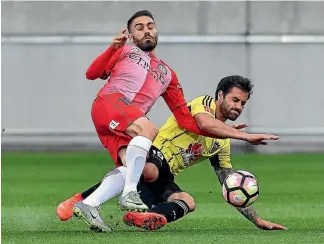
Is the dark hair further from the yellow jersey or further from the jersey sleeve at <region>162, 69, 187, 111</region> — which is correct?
the jersey sleeve at <region>162, 69, 187, 111</region>

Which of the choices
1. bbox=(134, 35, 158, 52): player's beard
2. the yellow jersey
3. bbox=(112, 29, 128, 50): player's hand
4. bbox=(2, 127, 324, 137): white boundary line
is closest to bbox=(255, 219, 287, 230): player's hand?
the yellow jersey

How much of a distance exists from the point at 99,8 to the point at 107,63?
13183 mm

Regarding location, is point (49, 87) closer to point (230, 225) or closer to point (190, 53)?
point (190, 53)

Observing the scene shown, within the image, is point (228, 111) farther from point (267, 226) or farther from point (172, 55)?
point (172, 55)

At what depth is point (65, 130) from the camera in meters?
23.5

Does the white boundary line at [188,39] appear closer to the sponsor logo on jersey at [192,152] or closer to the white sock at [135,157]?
the sponsor logo on jersey at [192,152]

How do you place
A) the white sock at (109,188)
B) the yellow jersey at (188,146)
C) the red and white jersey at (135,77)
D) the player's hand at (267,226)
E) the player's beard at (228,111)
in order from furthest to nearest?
the yellow jersey at (188,146) → the player's beard at (228,111) → the player's hand at (267,226) → the red and white jersey at (135,77) → the white sock at (109,188)

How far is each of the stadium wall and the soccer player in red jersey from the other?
12511mm

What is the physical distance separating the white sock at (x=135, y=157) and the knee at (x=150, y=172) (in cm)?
45

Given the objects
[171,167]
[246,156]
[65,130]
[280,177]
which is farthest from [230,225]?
[65,130]

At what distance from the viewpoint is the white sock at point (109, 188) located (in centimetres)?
1007

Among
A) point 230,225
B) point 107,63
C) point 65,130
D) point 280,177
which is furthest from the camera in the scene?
point 65,130

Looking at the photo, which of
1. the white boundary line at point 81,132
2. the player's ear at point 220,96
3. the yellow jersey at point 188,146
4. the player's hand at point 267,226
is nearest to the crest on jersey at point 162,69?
the yellow jersey at point 188,146

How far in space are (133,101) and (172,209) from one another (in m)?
0.94
